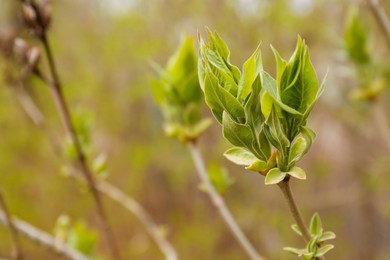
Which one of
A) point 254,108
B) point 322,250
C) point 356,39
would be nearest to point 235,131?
point 254,108

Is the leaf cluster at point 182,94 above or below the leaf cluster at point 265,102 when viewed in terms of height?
above

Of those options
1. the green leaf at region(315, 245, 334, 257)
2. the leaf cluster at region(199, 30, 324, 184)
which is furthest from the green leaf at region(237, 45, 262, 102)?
the green leaf at region(315, 245, 334, 257)

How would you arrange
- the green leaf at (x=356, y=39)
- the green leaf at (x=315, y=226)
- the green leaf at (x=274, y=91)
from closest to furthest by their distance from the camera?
1. the green leaf at (x=274, y=91)
2. the green leaf at (x=315, y=226)
3. the green leaf at (x=356, y=39)

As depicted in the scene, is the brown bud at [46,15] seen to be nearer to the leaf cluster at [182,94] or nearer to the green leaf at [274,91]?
the leaf cluster at [182,94]

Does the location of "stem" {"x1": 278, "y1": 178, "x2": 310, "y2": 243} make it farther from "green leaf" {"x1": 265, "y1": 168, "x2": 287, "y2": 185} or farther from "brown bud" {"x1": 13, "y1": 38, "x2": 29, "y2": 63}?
"brown bud" {"x1": 13, "y1": 38, "x2": 29, "y2": 63}

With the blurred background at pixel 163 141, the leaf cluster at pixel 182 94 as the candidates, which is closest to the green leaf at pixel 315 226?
the leaf cluster at pixel 182 94

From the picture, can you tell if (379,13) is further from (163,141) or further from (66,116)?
(163,141)

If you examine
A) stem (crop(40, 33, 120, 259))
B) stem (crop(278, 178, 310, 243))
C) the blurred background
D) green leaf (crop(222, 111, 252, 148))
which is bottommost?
stem (crop(278, 178, 310, 243))

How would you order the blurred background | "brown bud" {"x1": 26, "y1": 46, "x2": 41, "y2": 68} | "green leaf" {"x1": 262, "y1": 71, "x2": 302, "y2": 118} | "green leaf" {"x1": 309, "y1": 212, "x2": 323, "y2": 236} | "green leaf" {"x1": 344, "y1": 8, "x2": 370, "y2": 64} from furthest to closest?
the blurred background → "green leaf" {"x1": 344, "y1": 8, "x2": 370, "y2": 64} → "brown bud" {"x1": 26, "y1": 46, "x2": 41, "y2": 68} → "green leaf" {"x1": 309, "y1": 212, "x2": 323, "y2": 236} → "green leaf" {"x1": 262, "y1": 71, "x2": 302, "y2": 118}

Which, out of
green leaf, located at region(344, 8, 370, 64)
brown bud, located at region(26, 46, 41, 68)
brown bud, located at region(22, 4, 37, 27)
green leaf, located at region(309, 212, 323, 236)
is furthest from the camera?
green leaf, located at region(344, 8, 370, 64)
